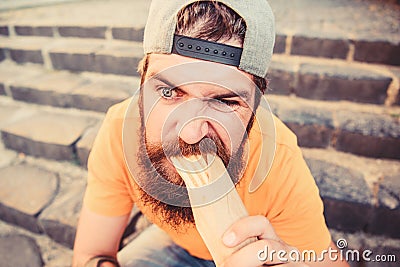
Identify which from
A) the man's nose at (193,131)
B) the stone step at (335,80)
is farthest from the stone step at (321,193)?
the man's nose at (193,131)

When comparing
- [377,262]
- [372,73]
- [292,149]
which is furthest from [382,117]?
[292,149]

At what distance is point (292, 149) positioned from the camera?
42.6 inches

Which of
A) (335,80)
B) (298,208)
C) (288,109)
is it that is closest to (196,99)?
(298,208)

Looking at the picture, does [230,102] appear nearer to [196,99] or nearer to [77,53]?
[196,99]

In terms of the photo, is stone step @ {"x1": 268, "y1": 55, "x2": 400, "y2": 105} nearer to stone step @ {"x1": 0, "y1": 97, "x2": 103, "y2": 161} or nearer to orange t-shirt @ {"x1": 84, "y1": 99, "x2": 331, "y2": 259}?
orange t-shirt @ {"x1": 84, "y1": 99, "x2": 331, "y2": 259}

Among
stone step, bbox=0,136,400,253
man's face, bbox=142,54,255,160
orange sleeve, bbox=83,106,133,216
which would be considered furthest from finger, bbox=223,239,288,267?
stone step, bbox=0,136,400,253

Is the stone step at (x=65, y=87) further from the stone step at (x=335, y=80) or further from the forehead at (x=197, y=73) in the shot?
the forehead at (x=197, y=73)

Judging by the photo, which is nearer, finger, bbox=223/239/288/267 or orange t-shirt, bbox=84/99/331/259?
finger, bbox=223/239/288/267

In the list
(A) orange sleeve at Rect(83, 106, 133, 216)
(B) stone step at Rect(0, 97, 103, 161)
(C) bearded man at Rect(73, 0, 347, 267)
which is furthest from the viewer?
(B) stone step at Rect(0, 97, 103, 161)

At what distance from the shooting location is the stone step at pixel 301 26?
6.11 ft

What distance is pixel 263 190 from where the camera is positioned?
1071mm

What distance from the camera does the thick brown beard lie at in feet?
3.17

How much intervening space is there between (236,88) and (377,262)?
1.18m

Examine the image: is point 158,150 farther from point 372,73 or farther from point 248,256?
point 372,73
